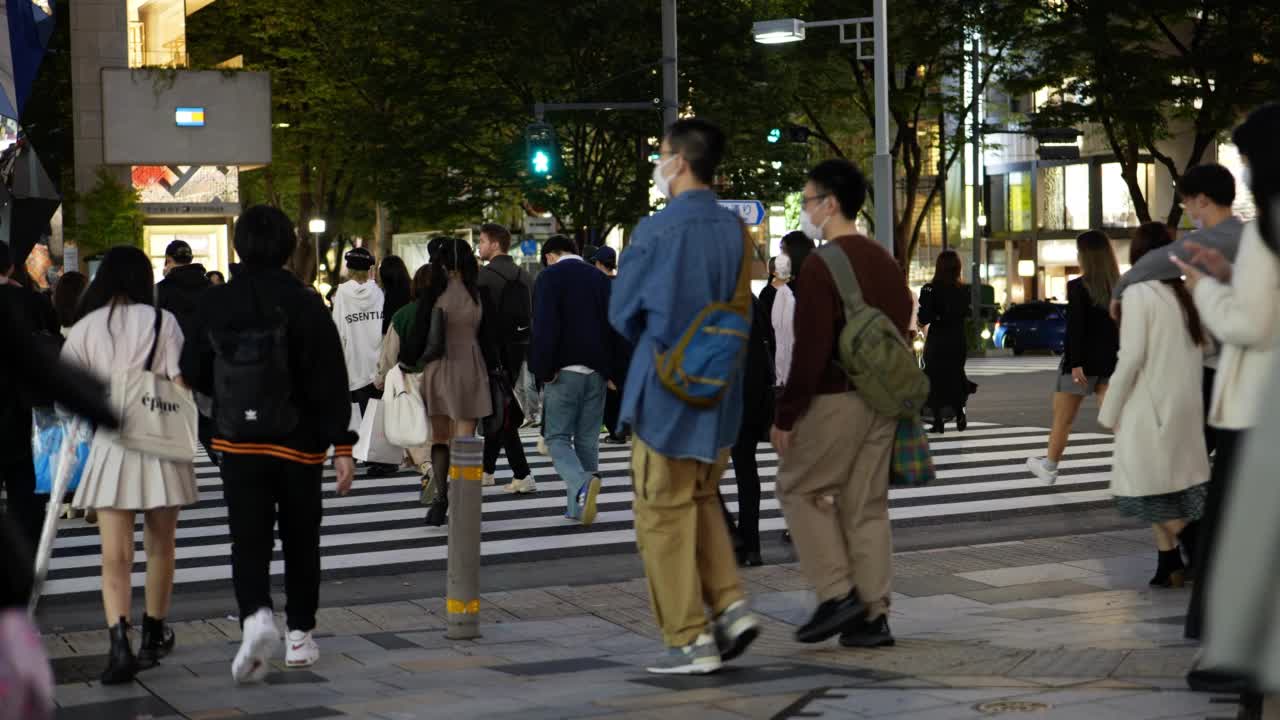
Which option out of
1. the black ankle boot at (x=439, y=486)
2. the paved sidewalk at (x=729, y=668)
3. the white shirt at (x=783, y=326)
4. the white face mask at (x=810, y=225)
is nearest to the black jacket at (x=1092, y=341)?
the white shirt at (x=783, y=326)

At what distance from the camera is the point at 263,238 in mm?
6832

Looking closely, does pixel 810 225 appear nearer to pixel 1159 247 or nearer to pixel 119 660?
pixel 1159 247

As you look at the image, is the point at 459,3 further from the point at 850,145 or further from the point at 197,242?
the point at 850,145

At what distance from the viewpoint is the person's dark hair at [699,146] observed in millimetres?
6688

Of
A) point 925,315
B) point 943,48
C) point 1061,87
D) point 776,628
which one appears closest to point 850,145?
point 943,48

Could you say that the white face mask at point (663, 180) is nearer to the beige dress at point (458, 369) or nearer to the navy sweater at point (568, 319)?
the navy sweater at point (568, 319)

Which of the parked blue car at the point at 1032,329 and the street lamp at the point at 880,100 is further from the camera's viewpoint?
the parked blue car at the point at 1032,329

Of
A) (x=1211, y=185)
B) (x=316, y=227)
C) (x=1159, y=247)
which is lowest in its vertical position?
(x=1159, y=247)

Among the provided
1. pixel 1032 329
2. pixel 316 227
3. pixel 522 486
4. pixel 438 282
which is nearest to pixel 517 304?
pixel 522 486

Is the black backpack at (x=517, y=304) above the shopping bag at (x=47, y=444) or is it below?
above

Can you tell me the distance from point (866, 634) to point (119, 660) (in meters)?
2.86

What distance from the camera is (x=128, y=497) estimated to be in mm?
6973

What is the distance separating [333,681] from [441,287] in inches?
199

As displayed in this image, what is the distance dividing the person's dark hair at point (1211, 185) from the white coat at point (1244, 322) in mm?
1635
